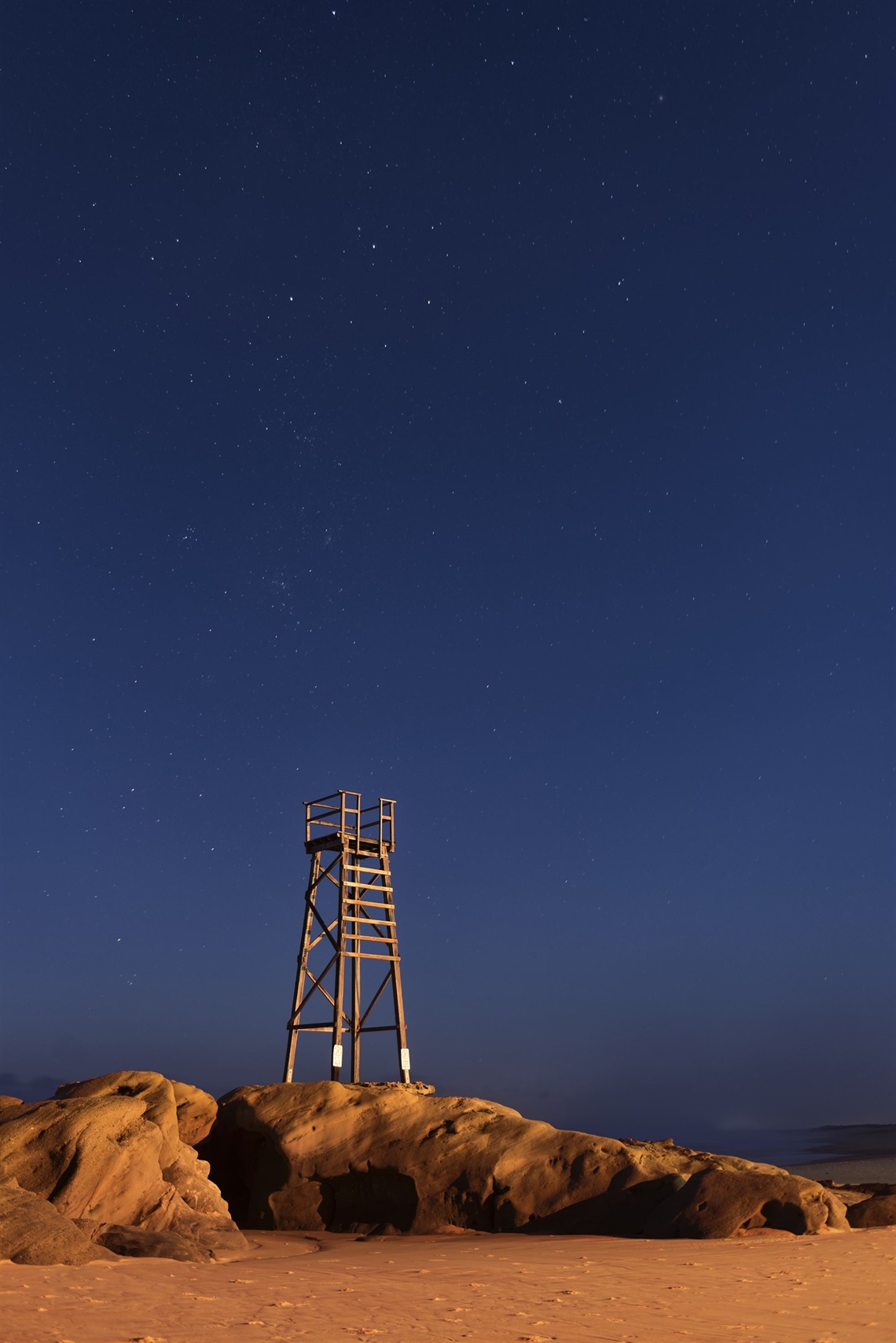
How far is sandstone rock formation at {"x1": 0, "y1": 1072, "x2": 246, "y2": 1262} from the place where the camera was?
52.9ft

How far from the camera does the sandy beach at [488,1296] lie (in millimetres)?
9352

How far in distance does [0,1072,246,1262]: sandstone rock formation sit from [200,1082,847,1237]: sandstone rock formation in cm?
317

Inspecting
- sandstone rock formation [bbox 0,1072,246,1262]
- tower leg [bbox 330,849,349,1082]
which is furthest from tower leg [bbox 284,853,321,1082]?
sandstone rock formation [bbox 0,1072,246,1262]

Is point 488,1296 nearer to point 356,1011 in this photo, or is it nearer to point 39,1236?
point 39,1236

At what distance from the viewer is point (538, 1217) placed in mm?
19312

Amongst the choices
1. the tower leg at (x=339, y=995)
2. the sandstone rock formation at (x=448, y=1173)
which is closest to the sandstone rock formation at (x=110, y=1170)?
the sandstone rock formation at (x=448, y=1173)

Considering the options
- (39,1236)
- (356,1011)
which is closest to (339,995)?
(356,1011)

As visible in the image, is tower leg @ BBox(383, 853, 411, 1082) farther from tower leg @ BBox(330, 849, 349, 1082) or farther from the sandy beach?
the sandy beach

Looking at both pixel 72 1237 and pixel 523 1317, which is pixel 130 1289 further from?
pixel 523 1317

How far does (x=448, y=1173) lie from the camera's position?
20.5 meters

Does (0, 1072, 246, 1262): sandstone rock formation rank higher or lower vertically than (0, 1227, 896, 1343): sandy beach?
higher

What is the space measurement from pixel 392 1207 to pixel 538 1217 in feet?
10.2

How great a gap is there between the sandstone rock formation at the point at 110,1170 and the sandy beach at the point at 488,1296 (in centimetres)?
135

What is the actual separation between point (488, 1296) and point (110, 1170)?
752 centimetres
